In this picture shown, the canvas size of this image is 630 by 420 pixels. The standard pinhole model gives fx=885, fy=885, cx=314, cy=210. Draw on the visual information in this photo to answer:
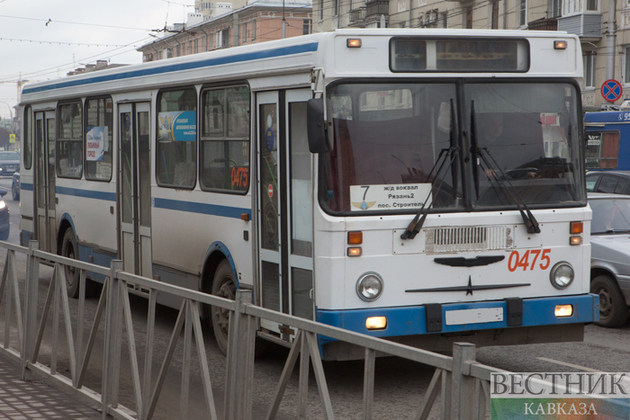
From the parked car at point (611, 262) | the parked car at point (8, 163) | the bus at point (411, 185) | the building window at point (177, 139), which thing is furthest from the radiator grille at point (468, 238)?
the parked car at point (8, 163)

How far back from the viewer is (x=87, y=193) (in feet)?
37.5

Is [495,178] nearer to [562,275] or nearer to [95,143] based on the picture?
[562,275]

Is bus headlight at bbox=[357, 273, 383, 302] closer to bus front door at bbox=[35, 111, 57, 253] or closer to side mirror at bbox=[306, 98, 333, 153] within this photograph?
side mirror at bbox=[306, 98, 333, 153]

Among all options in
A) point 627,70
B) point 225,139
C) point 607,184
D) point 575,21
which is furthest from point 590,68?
point 225,139

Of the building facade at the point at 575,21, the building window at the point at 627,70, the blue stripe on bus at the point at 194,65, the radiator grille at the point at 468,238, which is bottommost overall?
the radiator grille at the point at 468,238

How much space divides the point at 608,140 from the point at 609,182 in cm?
527

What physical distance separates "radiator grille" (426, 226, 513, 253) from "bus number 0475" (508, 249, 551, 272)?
0.11 meters

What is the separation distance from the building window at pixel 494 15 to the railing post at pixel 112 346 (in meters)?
33.5

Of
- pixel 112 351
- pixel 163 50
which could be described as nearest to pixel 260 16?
pixel 163 50

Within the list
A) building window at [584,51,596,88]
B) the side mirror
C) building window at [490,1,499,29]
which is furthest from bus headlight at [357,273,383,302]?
building window at [490,1,499,29]

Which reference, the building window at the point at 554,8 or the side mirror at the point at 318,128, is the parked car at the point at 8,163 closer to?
the building window at the point at 554,8

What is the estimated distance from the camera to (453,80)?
677 cm

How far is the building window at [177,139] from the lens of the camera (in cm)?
872

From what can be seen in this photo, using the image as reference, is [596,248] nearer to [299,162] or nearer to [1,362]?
[299,162]
